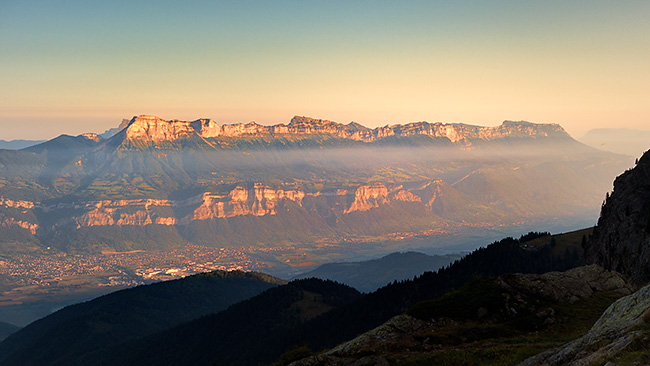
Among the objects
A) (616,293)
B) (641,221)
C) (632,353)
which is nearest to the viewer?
(632,353)

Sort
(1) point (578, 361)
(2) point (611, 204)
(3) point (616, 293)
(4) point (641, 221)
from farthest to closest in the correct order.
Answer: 1. (2) point (611, 204)
2. (4) point (641, 221)
3. (3) point (616, 293)
4. (1) point (578, 361)

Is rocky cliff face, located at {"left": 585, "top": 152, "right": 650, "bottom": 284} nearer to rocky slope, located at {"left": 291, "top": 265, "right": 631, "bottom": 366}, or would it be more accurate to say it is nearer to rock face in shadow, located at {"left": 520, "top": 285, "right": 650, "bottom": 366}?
rocky slope, located at {"left": 291, "top": 265, "right": 631, "bottom": 366}

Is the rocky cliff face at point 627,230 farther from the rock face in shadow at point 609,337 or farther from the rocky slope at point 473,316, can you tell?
the rock face in shadow at point 609,337

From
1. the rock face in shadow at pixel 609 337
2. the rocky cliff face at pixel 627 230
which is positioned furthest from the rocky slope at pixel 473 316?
the rocky cliff face at pixel 627 230

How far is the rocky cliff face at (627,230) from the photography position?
316 ft

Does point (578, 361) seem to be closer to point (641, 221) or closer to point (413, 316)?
point (413, 316)

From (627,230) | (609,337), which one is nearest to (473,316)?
(609,337)

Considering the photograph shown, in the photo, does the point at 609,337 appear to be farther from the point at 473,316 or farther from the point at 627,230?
the point at 627,230

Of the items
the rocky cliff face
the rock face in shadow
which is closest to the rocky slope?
the rock face in shadow

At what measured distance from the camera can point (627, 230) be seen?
10744 centimetres

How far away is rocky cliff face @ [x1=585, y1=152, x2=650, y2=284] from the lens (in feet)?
316

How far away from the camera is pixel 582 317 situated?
61906 mm

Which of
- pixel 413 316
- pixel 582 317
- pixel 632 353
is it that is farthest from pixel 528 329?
pixel 632 353

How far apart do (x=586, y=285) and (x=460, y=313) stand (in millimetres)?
17890
